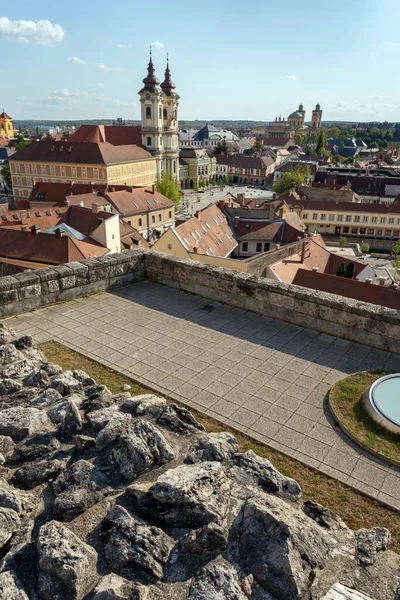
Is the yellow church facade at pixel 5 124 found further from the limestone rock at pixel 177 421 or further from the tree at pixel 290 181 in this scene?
the limestone rock at pixel 177 421

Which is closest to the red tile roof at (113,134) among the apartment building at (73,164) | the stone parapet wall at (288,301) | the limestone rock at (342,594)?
the apartment building at (73,164)

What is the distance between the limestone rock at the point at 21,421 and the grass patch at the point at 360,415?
3404 mm

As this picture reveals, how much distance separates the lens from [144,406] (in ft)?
14.6

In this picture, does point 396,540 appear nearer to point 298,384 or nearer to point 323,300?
point 298,384

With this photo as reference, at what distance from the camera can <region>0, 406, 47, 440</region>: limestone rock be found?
13.1 feet

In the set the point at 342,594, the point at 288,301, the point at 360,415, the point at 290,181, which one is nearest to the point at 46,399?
the point at 342,594

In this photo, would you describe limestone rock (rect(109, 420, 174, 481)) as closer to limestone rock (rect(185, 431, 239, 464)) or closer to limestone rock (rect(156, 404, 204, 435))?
limestone rock (rect(185, 431, 239, 464))

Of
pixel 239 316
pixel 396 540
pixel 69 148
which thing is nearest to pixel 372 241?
pixel 69 148

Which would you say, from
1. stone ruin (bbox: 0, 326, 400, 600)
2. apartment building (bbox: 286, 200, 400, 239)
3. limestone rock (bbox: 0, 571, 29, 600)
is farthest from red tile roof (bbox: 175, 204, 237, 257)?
limestone rock (bbox: 0, 571, 29, 600)

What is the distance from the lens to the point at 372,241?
6281 centimetres

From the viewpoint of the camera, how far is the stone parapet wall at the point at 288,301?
6.94 m

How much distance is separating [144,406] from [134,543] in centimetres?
161

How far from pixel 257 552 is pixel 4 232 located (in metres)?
29.9

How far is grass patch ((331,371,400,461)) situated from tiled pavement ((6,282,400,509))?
0.15m
